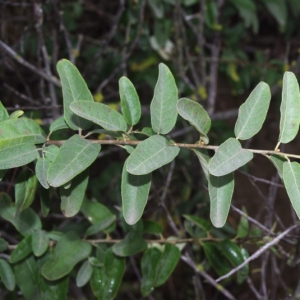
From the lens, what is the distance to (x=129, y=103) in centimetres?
98

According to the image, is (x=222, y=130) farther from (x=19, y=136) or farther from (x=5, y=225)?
(x=19, y=136)

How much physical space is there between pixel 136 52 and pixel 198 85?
1.18ft

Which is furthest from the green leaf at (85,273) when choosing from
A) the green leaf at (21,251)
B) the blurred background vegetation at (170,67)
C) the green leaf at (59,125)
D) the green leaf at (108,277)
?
the blurred background vegetation at (170,67)

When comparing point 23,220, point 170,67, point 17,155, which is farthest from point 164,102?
point 170,67

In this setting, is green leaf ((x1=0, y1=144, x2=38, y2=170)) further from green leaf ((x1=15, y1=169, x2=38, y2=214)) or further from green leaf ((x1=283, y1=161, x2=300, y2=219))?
green leaf ((x1=283, y1=161, x2=300, y2=219))

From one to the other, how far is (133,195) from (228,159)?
A: 199mm

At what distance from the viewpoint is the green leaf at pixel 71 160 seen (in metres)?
0.86

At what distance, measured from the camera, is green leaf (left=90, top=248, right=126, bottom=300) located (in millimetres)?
1191

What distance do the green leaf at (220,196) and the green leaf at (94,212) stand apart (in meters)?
0.42

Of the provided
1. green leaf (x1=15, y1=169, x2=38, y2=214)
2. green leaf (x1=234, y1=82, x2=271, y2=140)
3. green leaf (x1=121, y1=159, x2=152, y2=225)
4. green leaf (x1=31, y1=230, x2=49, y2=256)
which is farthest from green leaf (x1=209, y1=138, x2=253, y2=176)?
green leaf (x1=31, y1=230, x2=49, y2=256)

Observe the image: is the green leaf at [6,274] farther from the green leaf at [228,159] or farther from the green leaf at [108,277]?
the green leaf at [228,159]

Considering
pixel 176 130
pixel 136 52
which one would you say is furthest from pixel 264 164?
pixel 136 52

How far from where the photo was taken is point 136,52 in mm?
2328

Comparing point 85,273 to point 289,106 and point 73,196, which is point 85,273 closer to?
point 73,196
